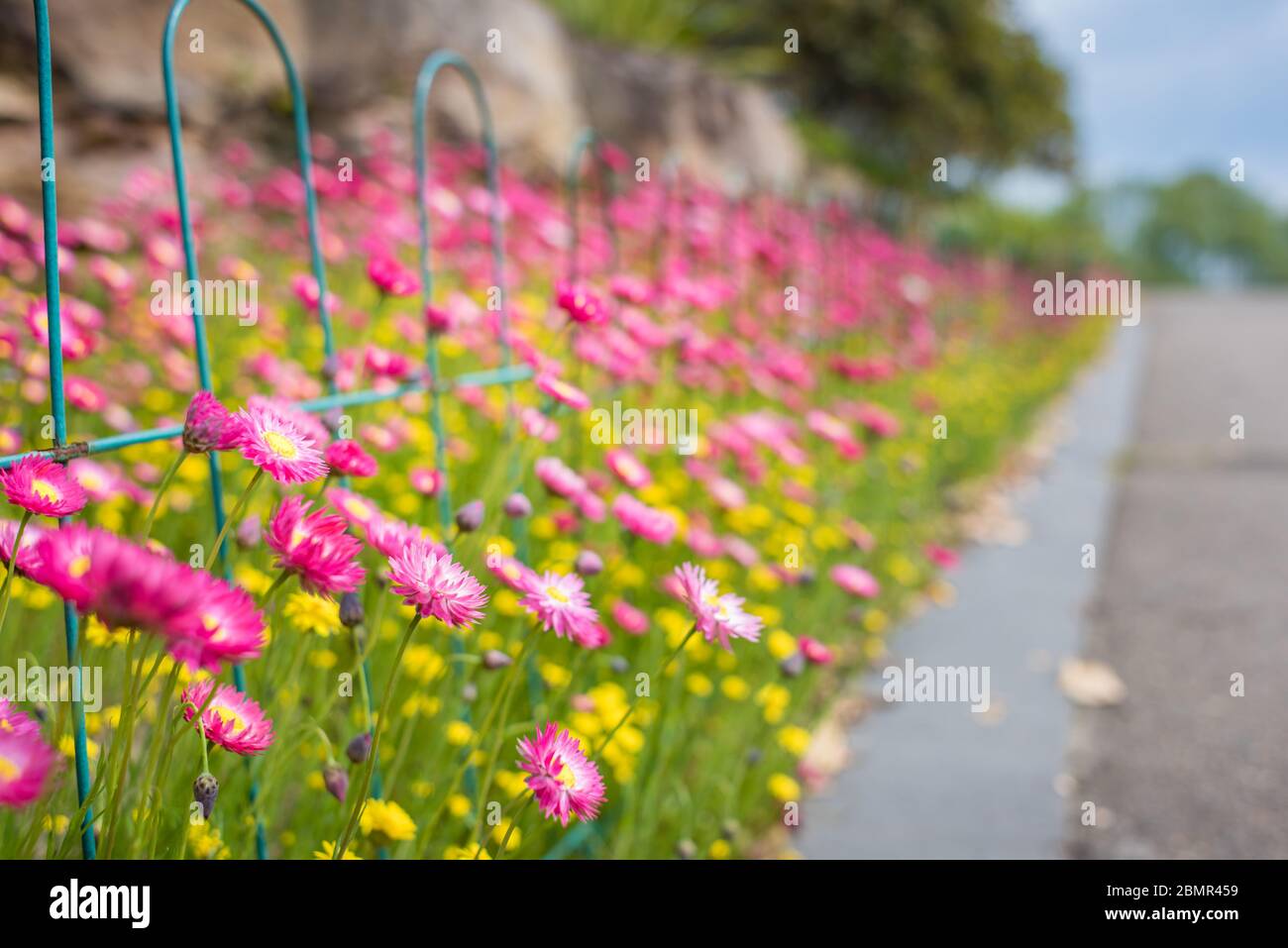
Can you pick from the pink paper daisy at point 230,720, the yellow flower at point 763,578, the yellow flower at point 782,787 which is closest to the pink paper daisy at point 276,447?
the pink paper daisy at point 230,720

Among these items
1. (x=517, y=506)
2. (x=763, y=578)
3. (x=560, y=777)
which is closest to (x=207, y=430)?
(x=560, y=777)

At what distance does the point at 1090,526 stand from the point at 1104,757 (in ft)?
7.85

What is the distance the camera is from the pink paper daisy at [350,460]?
3.59ft

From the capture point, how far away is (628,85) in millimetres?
8539

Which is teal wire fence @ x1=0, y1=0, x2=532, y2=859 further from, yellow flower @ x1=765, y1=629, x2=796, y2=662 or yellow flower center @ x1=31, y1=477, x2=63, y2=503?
yellow flower @ x1=765, y1=629, x2=796, y2=662

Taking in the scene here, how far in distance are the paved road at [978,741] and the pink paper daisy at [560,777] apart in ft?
3.94

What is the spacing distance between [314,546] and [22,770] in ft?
0.91

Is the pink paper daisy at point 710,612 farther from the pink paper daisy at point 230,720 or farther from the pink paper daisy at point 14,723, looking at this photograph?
the pink paper daisy at point 14,723

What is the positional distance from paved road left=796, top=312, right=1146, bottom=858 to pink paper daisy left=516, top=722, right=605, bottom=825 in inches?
47.3

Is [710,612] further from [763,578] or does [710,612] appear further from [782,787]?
[763,578]

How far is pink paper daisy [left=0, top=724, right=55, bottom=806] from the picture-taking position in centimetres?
58


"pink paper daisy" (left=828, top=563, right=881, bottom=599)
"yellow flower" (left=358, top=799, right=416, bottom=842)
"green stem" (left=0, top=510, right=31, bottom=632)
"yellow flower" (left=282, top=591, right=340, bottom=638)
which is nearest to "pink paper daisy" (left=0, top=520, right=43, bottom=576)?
"green stem" (left=0, top=510, right=31, bottom=632)
